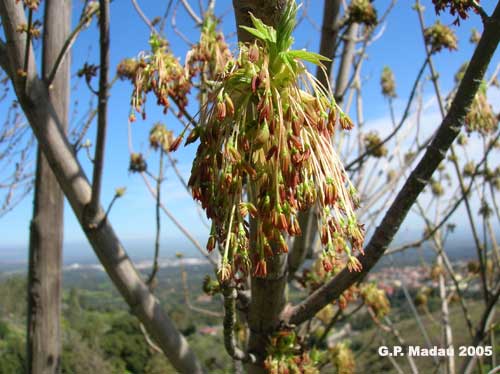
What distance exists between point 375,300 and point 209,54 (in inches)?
92.7

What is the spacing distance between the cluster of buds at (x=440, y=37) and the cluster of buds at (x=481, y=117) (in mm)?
448

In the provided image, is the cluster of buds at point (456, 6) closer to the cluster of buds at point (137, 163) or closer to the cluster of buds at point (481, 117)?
the cluster of buds at point (481, 117)

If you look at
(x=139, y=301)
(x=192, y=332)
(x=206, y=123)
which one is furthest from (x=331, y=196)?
(x=192, y=332)

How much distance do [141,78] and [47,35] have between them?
2.32 feet

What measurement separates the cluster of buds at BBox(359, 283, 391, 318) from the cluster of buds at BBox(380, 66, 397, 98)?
2797 millimetres

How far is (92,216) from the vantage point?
5.56ft

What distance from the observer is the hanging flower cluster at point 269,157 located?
2.96 ft

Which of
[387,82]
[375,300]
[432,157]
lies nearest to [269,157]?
[432,157]

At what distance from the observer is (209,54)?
2.35 m

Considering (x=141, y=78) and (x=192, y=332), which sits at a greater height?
(x=141, y=78)

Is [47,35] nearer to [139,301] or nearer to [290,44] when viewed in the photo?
[139,301]

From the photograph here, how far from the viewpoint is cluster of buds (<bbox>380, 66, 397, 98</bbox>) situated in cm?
540

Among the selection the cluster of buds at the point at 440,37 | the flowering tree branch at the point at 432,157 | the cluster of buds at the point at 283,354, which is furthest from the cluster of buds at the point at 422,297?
the flowering tree branch at the point at 432,157

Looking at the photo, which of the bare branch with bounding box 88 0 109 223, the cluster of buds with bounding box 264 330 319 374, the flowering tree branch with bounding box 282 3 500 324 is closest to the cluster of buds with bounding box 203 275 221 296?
the cluster of buds with bounding box 264 330 319 374
